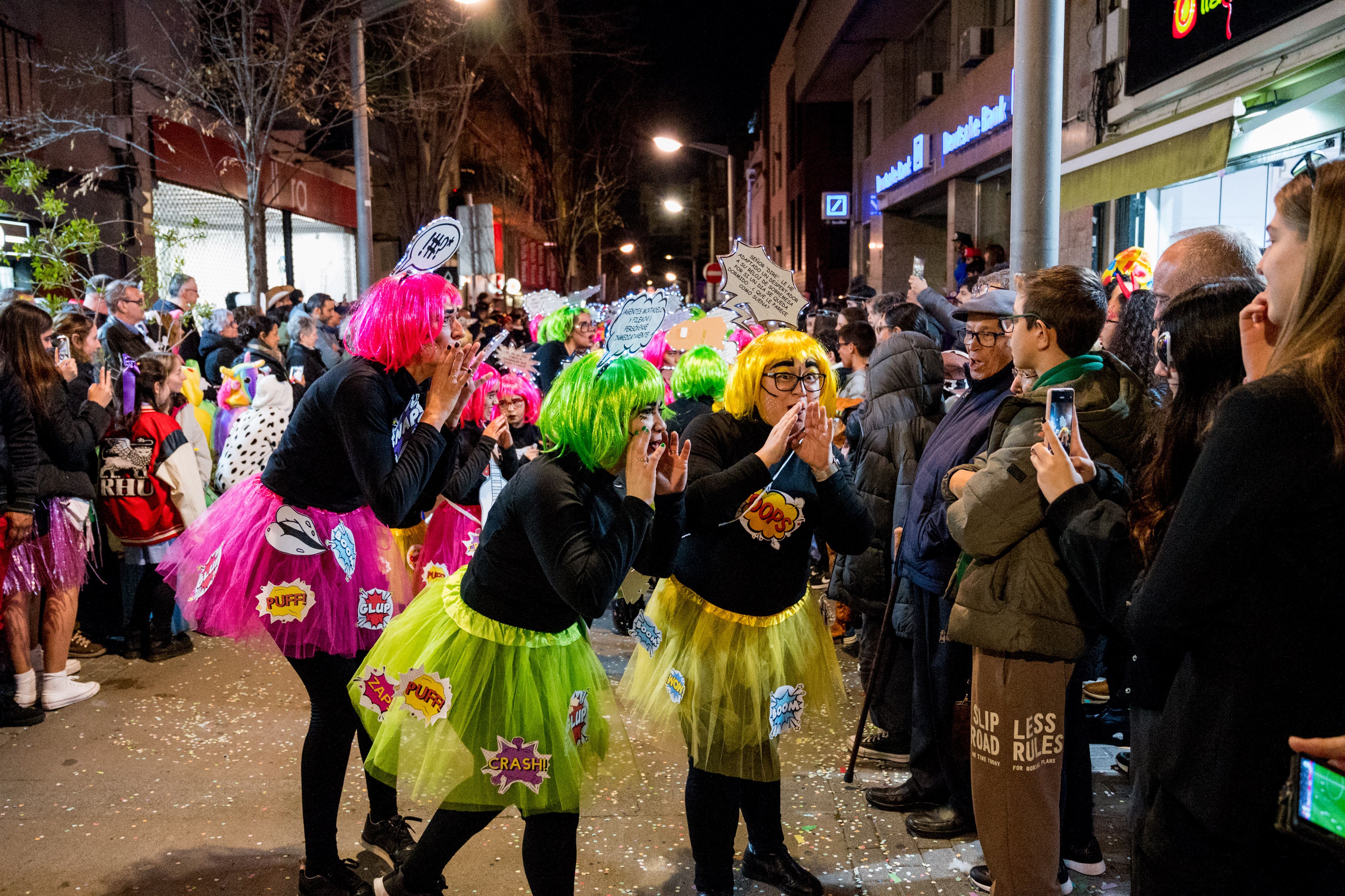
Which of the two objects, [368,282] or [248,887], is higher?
[368,282]

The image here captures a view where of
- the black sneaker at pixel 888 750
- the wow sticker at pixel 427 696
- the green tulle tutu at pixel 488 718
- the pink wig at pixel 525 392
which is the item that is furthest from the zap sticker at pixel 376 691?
the pink wig at pixel 525 392

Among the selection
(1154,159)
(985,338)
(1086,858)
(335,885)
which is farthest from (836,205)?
(335,885)

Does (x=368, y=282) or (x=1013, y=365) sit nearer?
(x=1013, y=365)

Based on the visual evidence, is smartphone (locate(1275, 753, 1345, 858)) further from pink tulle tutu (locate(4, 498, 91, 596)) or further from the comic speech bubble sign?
pink tulle tutu (locate(4, 498, 91, 596))

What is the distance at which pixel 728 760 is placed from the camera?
3.01 meters

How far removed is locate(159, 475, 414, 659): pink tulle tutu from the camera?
321cm

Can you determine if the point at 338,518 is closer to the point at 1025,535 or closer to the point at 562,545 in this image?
the point at 562,545

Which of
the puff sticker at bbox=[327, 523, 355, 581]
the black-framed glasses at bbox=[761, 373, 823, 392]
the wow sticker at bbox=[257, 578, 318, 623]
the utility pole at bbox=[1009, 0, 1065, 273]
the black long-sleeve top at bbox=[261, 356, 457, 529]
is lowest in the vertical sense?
the wow sticker at bbox=[257, 578, 318, 623]

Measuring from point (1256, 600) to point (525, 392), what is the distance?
4.41 m

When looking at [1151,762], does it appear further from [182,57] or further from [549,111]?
[549,111]

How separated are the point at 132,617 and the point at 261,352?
8.53 ft

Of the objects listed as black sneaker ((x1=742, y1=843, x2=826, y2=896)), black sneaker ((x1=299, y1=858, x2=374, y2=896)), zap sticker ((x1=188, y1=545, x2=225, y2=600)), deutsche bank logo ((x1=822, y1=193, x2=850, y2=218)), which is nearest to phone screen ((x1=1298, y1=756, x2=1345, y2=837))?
black sneaker ((x1=742, y1=843, x2=826, y2=896))

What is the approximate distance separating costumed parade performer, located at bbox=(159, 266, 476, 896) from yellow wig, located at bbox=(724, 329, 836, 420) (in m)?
0.91

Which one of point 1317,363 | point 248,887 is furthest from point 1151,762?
point 248,887
